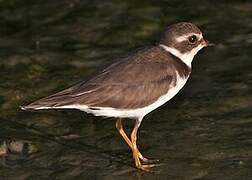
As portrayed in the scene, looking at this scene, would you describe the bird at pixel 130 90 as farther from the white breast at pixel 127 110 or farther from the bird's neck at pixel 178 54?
the bird's neck at pixel 178 54

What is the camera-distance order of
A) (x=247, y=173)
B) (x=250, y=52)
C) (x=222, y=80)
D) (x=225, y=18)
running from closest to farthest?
(x=247, y=173) → (x=222, y=80) → (x=250, y=52) → (x=225, y=18)

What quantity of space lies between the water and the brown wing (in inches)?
24.4

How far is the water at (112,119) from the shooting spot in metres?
9.69

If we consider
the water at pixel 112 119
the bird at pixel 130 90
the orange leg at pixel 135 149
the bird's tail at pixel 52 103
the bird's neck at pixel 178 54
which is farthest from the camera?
the bird's neck at pixel 178 54

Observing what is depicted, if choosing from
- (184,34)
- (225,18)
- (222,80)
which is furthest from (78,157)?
(225,18)

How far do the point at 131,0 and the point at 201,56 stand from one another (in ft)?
9.81

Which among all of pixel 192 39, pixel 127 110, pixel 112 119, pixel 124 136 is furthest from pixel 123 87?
pixel 112 119

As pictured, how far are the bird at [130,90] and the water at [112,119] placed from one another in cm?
55

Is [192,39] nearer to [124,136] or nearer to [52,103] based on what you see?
[124,136]

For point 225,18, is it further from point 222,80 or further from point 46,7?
point 46,7

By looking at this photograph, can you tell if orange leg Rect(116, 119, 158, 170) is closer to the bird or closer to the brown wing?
the bird

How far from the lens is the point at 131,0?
1530cm

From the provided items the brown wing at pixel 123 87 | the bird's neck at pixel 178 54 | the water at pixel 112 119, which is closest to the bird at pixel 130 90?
the brown wing at pixel 123 87

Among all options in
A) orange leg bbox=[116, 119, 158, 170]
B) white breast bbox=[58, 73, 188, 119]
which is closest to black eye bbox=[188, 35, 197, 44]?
white breast bbox=[58, 73, 188, 119]
